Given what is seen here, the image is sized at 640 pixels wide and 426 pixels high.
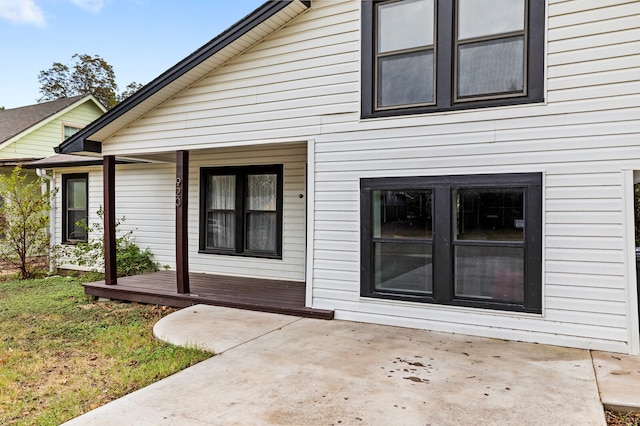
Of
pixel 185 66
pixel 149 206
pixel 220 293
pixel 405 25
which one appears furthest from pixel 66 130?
pixel 405 25

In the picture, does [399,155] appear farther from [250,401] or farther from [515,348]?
[250,401]

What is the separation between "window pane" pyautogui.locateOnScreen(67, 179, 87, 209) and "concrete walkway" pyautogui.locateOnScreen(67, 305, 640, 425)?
6.53 metres

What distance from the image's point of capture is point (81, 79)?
30719 mm

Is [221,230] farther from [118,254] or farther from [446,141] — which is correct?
[446,141]

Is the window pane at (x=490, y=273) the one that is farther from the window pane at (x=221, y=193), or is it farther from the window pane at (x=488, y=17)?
the window pane at (x=221, y=193)

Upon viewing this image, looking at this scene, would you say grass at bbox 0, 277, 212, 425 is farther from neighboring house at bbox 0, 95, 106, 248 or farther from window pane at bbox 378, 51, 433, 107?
neighboring house at bbox 0, 95, 106, 248

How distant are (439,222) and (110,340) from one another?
3.94 metres

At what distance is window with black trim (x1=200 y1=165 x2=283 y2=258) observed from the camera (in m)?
7.52

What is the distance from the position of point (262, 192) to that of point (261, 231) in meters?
0.71

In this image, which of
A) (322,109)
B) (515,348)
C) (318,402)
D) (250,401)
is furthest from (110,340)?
(515,348)

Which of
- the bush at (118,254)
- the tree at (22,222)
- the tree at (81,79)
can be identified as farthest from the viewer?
the tree at (81,79)

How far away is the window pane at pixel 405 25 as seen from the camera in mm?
4809

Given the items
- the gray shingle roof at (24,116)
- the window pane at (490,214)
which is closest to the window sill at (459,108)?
the window pane at (490,214)

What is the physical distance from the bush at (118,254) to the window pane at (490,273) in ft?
20.9
